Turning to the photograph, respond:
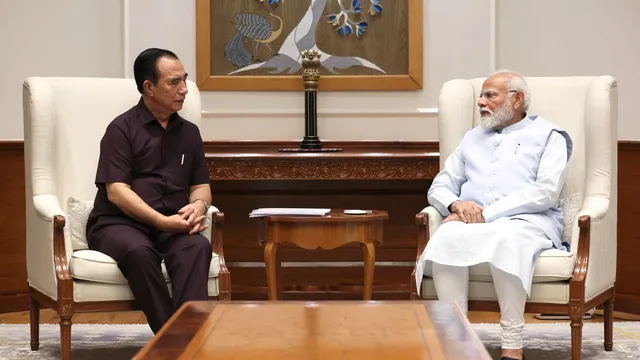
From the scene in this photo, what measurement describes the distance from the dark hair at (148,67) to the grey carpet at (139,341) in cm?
127

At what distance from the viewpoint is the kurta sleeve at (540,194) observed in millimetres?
4254

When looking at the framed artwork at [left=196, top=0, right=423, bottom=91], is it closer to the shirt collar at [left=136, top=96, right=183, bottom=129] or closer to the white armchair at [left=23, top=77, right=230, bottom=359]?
the white armchair at [left=23, top=77, right=230, bottom=359]

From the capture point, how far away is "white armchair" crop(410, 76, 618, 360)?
13.2ft

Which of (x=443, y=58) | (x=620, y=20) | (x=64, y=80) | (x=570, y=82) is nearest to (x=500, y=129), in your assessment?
(x=570, y=82)

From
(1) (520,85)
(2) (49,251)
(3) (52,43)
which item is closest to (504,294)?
(1) (520,85)

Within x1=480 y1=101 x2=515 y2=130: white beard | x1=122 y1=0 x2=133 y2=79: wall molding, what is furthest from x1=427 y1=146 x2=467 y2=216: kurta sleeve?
x1=122 y1=0 x2=133 y2=79: wall molding

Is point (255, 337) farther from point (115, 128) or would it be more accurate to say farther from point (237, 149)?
point (237, 149)

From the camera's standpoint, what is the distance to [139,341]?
4.82 meters

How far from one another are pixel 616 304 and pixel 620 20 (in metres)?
1.69

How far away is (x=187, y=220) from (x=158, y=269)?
0.96 ft

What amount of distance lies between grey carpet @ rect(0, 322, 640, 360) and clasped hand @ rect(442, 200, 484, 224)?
26.6 inches

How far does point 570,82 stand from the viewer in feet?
15.6

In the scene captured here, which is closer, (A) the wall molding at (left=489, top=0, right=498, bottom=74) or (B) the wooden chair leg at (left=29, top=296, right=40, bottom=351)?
(B) the wooden chair leg at (left=29, top=296, right=40, bottom=351)

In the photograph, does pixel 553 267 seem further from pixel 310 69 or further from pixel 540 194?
pixel 310 69
